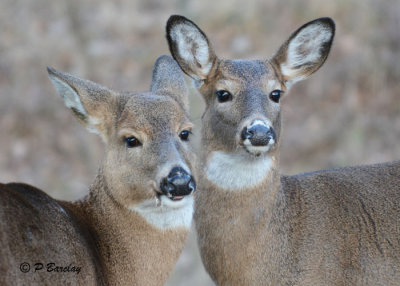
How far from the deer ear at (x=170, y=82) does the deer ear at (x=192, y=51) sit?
14 centimetres

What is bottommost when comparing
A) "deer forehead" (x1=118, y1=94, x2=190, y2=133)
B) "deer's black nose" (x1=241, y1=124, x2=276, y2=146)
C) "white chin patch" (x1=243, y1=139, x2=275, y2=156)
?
"white chin patch" (x1=243, y1=139, x2=275, y2=156)

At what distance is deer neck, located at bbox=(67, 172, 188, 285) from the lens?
5.57m

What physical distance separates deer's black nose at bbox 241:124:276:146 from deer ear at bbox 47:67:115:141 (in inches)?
46.7

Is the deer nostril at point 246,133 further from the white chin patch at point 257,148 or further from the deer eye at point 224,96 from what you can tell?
the deer eye at point 224,96

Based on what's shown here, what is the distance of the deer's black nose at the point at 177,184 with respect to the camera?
17.0 ft

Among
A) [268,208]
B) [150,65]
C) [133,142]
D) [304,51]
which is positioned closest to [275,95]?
[304,51]

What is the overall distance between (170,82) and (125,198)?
1.43 metres

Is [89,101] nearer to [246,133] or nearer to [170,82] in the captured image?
[170,82]

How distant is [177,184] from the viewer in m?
5.19

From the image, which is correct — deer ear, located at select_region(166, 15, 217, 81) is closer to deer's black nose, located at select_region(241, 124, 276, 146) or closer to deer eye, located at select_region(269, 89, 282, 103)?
deer eye, located at select_region(269, 89, 282, 103)

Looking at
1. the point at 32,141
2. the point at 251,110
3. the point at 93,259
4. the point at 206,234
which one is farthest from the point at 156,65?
the point at 32,141

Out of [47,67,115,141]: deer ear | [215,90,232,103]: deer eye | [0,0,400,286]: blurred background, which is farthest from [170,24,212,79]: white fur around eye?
[0,0,400,286]: blurred background

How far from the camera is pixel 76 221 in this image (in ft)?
18.0

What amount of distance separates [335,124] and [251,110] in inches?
354
